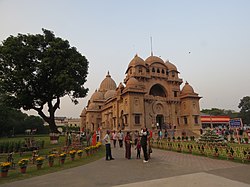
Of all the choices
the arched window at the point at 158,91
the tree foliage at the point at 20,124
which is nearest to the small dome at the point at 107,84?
the arched window at the point at 158,91

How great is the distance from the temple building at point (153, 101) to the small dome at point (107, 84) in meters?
13.0

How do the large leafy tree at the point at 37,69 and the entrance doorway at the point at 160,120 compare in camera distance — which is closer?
the large leafy tree at the point at 37,69

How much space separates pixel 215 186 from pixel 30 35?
26.2m

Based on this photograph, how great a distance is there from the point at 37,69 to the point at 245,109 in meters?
75.5

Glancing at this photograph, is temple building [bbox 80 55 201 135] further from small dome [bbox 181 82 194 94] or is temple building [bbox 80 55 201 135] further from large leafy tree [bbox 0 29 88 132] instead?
large leafy tree [bbox 0 29 88 132]

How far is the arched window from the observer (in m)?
43.1

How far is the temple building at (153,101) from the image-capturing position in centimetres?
3516

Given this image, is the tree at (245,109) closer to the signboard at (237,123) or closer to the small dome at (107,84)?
the small dome at (107,84)

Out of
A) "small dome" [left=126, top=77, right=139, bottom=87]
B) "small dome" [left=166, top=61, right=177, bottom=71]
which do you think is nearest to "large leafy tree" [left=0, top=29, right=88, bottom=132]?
"small dome" [left=126, top=77, right=139, bottom=87]

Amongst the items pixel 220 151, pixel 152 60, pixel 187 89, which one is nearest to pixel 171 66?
pixel 152 60

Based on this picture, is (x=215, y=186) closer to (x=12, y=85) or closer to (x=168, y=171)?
(x=168, y=171)

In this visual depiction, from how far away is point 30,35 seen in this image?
24844 mm

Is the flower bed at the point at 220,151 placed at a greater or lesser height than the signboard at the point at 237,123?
lesser

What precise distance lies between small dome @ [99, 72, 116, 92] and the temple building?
42.6ft
